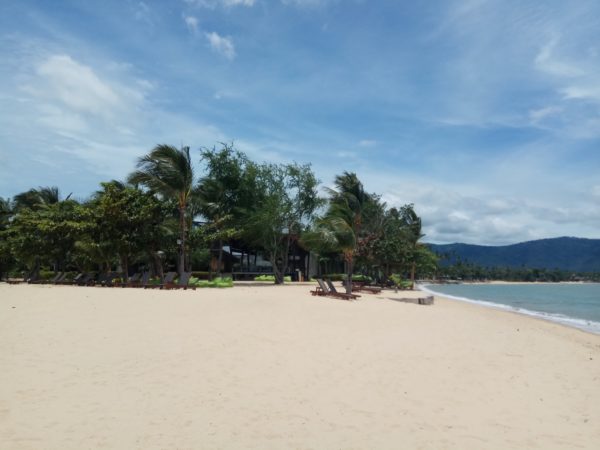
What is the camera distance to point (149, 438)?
3.90m

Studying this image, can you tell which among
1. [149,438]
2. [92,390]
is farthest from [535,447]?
[92,390]

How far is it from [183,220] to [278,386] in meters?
17.1

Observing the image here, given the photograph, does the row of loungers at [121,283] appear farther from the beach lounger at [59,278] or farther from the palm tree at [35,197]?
the palm tree at [35,197]

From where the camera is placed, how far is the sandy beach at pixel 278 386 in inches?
163

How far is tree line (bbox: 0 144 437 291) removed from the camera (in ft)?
68.3

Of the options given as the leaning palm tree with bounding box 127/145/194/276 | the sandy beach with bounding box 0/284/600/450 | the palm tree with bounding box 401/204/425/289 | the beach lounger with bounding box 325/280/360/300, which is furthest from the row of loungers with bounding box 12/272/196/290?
the palm tree with bounding box 401/204/425/289

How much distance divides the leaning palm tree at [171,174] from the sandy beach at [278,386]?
12.0 meters

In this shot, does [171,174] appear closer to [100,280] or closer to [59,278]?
[100,280]

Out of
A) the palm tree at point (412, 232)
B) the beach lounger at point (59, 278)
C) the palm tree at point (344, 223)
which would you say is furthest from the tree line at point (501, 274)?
the beach lounger at point (59, 278)

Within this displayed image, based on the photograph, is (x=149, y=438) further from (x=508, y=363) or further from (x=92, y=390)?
(x=508, y=363)

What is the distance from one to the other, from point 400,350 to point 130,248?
1627 cm

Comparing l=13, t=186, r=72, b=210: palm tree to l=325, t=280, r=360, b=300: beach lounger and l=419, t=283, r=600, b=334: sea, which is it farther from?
l=419, t=283, r=600, b=334: sea

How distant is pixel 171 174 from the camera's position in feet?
70.3

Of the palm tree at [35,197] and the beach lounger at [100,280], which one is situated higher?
the palm tree at [35,197]
